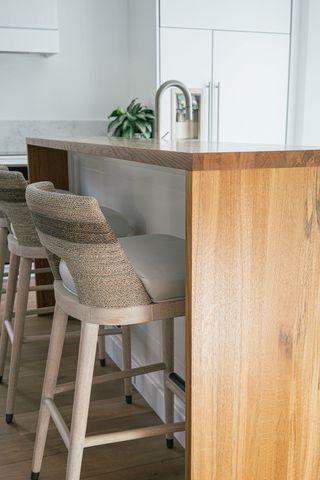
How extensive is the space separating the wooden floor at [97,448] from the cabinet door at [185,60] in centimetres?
257

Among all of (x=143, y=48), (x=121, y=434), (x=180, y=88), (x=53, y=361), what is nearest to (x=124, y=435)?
(x=121, y=434)

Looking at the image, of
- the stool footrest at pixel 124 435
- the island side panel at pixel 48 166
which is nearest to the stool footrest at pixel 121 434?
the stool footrest at pixel 124 435

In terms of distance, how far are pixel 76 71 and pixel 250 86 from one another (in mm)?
1506

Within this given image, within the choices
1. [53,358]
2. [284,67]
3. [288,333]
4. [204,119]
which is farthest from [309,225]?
[284,67]

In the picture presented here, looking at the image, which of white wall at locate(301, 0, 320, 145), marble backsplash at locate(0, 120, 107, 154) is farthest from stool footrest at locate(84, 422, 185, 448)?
white wall at locate(301, 0, 320, 145)

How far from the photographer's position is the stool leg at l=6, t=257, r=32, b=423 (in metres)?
1.96

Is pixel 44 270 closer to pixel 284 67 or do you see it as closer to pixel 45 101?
pixel 45 101

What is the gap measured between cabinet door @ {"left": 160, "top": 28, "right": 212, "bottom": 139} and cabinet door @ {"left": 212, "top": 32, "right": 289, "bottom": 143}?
0.08m

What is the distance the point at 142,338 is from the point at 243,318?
1125mm

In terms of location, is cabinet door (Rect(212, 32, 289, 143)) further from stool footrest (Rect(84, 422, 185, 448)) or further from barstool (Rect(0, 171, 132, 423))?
stool footrest (Rect(84, 422, 185, 448))

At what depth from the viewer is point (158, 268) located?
4.33ft

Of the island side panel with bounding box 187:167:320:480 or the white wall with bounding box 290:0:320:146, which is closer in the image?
the island side panel with bounding box 187:167:320:480

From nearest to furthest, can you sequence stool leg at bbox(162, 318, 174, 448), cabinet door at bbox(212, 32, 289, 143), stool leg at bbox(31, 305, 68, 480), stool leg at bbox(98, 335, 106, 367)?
stool leg at bbox(31, 305, 68, 480), stool leg at bbox(162, 318, 174, 448), stool leg at bbox(98, 335, 106, 367), cabinet door at bbox(212, 32, 289, 143)

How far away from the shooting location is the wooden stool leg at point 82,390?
1.32 metres
